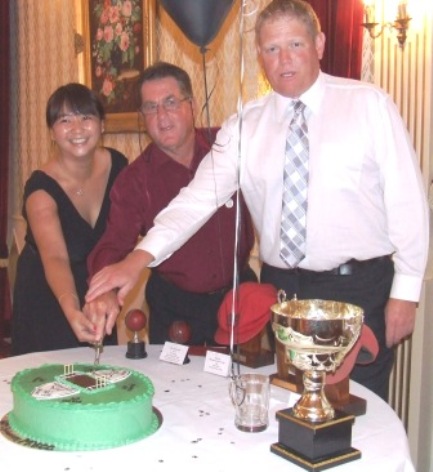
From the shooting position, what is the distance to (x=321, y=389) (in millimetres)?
1533

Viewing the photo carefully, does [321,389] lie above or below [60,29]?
below

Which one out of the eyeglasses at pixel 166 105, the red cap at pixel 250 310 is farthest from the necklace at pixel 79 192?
the red cap at pixel 250 310

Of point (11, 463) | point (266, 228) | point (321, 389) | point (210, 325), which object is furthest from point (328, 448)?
point (210, 325)

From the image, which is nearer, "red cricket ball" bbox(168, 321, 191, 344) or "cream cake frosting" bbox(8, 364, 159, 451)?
"cream cake frosting" bbox(8, 364, 159, 451)

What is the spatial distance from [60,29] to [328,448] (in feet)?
14.7

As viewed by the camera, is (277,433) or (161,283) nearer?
(277,433)

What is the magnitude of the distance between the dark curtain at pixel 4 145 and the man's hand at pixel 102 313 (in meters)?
3.87

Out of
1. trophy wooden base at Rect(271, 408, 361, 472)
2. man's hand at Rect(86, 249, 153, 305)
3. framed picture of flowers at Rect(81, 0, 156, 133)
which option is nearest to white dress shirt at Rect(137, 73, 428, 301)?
man's hand at Rect(86, 249, 153, 305)

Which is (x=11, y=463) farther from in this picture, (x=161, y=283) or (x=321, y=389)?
(x=161, y=283)

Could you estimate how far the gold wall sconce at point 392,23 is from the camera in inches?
112

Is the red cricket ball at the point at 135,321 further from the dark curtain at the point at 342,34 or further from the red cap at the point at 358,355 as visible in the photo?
the dark curtain at the point at 342,34

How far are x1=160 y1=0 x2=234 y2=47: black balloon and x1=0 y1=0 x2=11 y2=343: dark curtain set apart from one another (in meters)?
3.84

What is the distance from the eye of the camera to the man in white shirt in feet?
7.25

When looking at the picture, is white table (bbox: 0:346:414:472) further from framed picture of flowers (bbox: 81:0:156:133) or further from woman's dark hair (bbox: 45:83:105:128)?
framed picture of flowers (bbox: 81:0:156:133)
